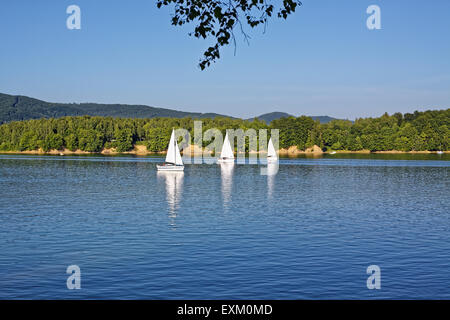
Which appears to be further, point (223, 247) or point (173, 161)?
point (173, 161)

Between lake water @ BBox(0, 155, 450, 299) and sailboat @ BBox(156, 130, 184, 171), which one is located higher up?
sailboat @ BBox(156, 130, 184, 171)

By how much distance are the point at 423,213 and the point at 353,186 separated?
105ft

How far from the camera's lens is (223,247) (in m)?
31.4

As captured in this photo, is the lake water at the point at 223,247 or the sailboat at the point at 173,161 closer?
the lake water at the point at 223,247

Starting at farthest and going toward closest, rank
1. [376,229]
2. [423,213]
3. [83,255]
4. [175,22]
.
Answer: [423,213] → [376,229] → [83,255] → [175,22]

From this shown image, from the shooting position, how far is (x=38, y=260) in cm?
2777

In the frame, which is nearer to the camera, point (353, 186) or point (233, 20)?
point (233, 20)

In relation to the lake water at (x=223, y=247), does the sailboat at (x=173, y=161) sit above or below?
above

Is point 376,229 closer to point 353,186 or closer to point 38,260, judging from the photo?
point 38,260

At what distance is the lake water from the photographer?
2258 cm

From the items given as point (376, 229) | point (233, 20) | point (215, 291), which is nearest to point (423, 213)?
point (376, 229)

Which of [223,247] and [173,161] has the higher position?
[173,161]

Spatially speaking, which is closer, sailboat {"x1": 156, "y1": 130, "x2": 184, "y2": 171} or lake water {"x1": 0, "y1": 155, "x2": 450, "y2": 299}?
lake water {"x1": 0, "y1": 155, "x2": 450, "y2": 299}

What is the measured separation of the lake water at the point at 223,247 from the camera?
74.1ft
